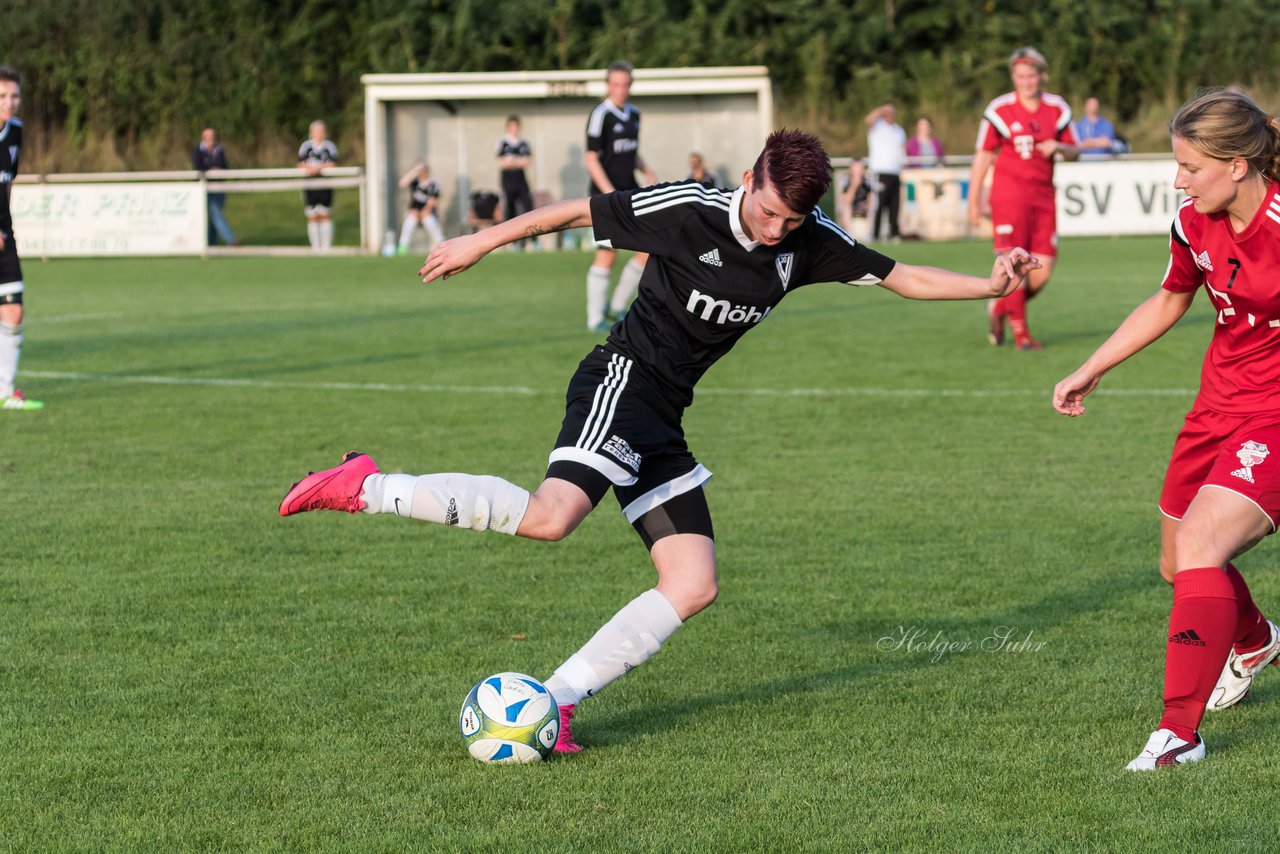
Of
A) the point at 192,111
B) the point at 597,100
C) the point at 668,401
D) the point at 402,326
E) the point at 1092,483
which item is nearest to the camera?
the point at 668,401

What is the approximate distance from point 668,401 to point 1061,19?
1524 inches

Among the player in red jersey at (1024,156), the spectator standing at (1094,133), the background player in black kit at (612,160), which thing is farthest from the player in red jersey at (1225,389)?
the spectator standing at (1094,133)

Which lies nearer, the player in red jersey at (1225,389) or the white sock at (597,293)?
the player in red jersey at (1225,389)

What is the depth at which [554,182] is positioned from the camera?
30.8 metres

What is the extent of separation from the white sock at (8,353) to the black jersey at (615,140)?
19.9 feet

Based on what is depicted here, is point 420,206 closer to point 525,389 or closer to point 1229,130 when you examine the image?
point 525,389

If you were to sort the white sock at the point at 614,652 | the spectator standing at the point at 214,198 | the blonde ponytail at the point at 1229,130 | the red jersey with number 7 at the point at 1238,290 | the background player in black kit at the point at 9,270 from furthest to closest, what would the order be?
the spectator standing at the point at 214,198 → the background player in black kit at the point at 9,270 → the white sock at the point at 614,652 → the red jersey with number 7 at the point at 1238,290 → the blonde ponytail at the point at 1229,130

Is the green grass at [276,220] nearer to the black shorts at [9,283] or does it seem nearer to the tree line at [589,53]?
the tree line at [589,53]

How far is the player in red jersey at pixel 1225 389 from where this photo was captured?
4.15m

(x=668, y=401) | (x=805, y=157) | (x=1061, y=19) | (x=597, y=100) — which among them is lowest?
(x=668, y=401)

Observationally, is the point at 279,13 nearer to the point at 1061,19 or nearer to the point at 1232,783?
the point at 1061,19

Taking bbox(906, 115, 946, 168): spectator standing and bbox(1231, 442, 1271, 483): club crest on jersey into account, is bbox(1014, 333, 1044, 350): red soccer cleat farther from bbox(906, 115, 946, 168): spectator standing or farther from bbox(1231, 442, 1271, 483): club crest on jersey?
bbox(906, 115, 946, 168): spectator standing

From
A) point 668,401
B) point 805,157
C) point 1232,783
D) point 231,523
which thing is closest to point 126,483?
point 231,523

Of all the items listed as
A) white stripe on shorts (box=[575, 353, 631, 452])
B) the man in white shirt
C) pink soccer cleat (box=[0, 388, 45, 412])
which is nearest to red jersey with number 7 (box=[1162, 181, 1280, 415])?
white stripe on shorts (box=[575, 353, 631, 452])
